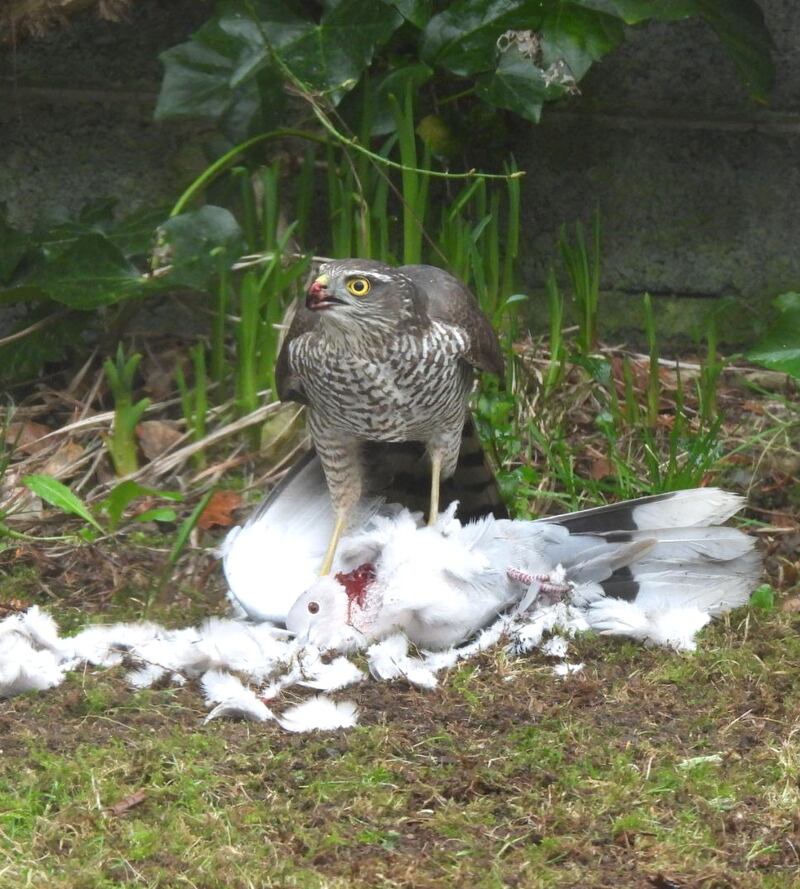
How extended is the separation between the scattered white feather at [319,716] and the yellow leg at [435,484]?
0.89m

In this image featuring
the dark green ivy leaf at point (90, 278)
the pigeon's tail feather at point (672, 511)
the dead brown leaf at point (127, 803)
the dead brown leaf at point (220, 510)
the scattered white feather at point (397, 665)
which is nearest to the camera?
the dead brown leaf at point (127, 803)

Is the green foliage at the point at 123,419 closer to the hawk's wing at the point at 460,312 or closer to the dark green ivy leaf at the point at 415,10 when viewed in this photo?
the hawk's wing at the point at 460,312

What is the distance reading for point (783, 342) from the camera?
12.5 feet

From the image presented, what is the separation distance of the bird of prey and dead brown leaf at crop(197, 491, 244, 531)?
517 mm

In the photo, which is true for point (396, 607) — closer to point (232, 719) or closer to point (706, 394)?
point (232, 719)

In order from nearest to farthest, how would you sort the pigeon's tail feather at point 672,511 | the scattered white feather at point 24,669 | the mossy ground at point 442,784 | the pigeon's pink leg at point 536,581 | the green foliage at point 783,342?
the mossy ground at point 442,784 → the scattered white feather at point 24,669 → the pigeon's pink leg at point 536,581 → the pigeon's tail feather at point 672,511 → the green foliage at point 783,342

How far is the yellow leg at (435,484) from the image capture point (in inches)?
146

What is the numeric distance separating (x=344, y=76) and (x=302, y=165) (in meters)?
0.52

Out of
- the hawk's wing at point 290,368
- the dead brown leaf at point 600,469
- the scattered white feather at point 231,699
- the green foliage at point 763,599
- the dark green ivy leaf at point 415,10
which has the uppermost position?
the dark green ivy leaf at point 415,10

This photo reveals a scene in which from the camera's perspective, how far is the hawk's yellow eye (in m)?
3.26

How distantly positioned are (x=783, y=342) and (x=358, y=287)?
1.33 m

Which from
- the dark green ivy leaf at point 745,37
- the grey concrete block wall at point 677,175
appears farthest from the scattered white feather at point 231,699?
the dark green ivy leaf at point 745,37

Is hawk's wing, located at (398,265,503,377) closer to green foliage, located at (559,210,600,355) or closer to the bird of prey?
the bird of prey

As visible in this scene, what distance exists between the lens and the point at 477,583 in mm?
3459
